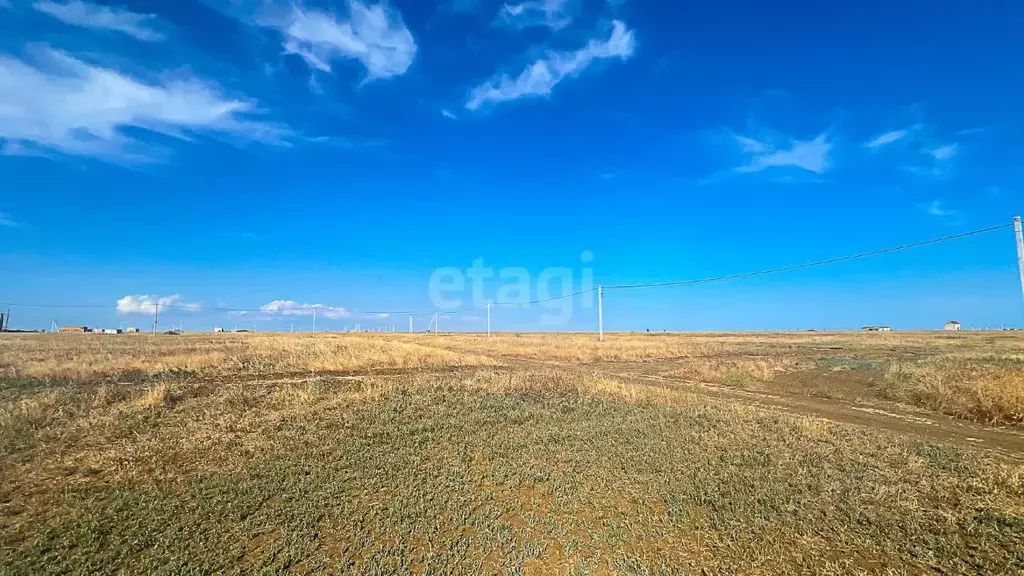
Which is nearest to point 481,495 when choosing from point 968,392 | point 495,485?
point 495,485

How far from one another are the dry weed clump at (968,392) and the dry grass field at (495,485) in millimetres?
80

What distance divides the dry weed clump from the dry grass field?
80mm

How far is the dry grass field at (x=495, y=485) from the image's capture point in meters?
5.02

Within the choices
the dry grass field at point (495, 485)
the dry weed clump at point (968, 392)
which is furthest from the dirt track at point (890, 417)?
the dry weed clump at point (968, 392)

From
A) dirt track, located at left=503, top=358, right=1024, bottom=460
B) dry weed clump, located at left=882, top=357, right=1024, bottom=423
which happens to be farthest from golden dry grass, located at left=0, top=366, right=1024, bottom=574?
dry weed clump, located at left=882, top=357, right=1024, bottom=423

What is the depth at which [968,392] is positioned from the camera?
45.0 ft

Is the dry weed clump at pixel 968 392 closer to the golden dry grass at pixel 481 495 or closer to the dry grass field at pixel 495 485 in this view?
the dry grass field at pixel 495 485

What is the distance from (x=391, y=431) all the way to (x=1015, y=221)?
19504 mm

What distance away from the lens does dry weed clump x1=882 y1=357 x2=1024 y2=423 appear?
1248 centimetres

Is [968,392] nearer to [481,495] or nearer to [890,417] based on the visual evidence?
[890,417]

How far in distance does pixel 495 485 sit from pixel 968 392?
14944 millimetres

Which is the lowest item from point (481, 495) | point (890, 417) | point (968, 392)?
point (890, 417)

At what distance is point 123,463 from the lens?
7555 millimetres

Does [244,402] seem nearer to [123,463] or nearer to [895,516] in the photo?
[123,463]
